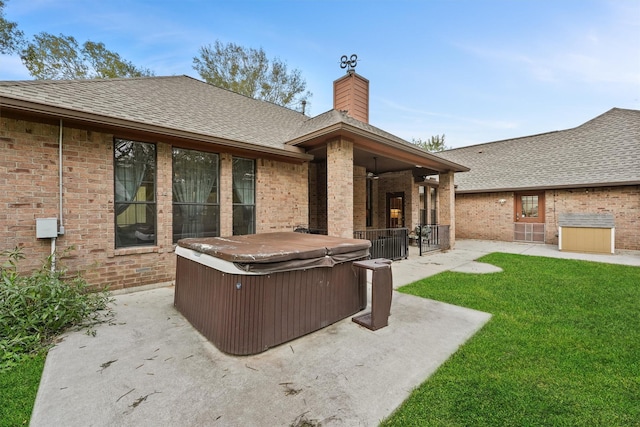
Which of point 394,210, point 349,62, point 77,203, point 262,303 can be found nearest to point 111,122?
point 77,203

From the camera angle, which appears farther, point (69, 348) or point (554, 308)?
point (554, 308)

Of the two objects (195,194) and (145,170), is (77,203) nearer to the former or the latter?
(145,170)

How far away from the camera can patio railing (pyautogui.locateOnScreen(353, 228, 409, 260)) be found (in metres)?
7.58

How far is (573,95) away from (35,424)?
17.1m

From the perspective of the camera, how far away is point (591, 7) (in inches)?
261

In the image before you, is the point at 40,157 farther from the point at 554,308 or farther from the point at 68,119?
the point at 554,308

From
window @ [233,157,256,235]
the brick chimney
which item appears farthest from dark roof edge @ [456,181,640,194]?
window @ [233,157,256,235]

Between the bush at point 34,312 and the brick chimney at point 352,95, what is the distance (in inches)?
333

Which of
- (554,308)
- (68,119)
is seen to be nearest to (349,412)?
(554,308)

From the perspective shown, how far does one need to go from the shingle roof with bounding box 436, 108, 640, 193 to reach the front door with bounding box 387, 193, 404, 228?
4230 mm

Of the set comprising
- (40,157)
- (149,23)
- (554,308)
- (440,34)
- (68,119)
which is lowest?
(554,308)

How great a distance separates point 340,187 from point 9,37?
19507 mm

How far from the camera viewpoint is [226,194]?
6.02 metres

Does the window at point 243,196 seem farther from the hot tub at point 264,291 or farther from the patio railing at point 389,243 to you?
the patio railing at point 389,243
